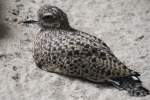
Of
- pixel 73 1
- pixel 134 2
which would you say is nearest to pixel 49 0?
pixel 73 1

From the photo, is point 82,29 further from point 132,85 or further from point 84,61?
point 132,85

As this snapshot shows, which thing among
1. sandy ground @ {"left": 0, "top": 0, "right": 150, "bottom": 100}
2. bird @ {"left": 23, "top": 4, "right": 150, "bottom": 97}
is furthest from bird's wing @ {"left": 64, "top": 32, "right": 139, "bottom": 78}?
sandy ground @ {"left": 0, "top": 0, "right": 150, "bottom": 100}

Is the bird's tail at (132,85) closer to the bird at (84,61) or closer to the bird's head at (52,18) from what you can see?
the bird at (84,61)

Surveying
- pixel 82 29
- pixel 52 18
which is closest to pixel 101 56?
pixel 52 18

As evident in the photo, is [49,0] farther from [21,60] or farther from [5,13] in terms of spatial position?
[21,60]

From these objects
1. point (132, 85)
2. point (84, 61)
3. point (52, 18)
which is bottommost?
point (132, 85)

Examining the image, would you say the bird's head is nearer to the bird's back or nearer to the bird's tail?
the bird's back
